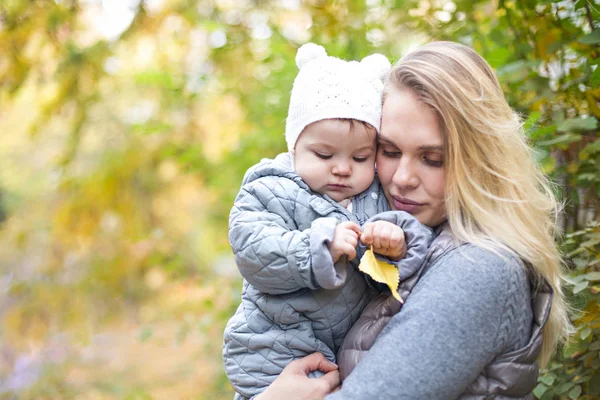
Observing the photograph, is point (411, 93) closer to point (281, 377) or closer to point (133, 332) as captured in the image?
point (281, 377)

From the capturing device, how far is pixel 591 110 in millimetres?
2072

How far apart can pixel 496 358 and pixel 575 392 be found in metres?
0.50

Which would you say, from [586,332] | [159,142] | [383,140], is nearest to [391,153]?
[383,140]

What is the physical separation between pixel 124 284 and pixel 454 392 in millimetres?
5270

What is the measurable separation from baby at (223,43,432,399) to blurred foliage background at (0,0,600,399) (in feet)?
2.23

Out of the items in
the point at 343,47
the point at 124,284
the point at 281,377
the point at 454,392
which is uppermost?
the point at 124,284

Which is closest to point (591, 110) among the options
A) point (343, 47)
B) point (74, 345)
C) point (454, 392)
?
point (454, 392)

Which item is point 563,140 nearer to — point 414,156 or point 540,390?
point 414,156

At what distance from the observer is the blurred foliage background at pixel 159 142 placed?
8.00ft

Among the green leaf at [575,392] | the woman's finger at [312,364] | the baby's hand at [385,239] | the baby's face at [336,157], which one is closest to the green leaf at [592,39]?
the baby's face at [336,157]

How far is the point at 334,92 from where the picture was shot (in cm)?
175

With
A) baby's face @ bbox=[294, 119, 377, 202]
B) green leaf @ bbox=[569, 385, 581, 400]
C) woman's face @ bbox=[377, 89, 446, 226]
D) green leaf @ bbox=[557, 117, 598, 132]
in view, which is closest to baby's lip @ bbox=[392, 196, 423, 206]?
woman's face @ bbox=[377, 89, 446, 226]

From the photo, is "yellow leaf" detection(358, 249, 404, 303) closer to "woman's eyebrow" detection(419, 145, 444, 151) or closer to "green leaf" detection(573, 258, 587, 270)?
"woman's eyebrow" detection(419, 145, 444, 151)

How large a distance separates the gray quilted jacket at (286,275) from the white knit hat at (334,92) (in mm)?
164
